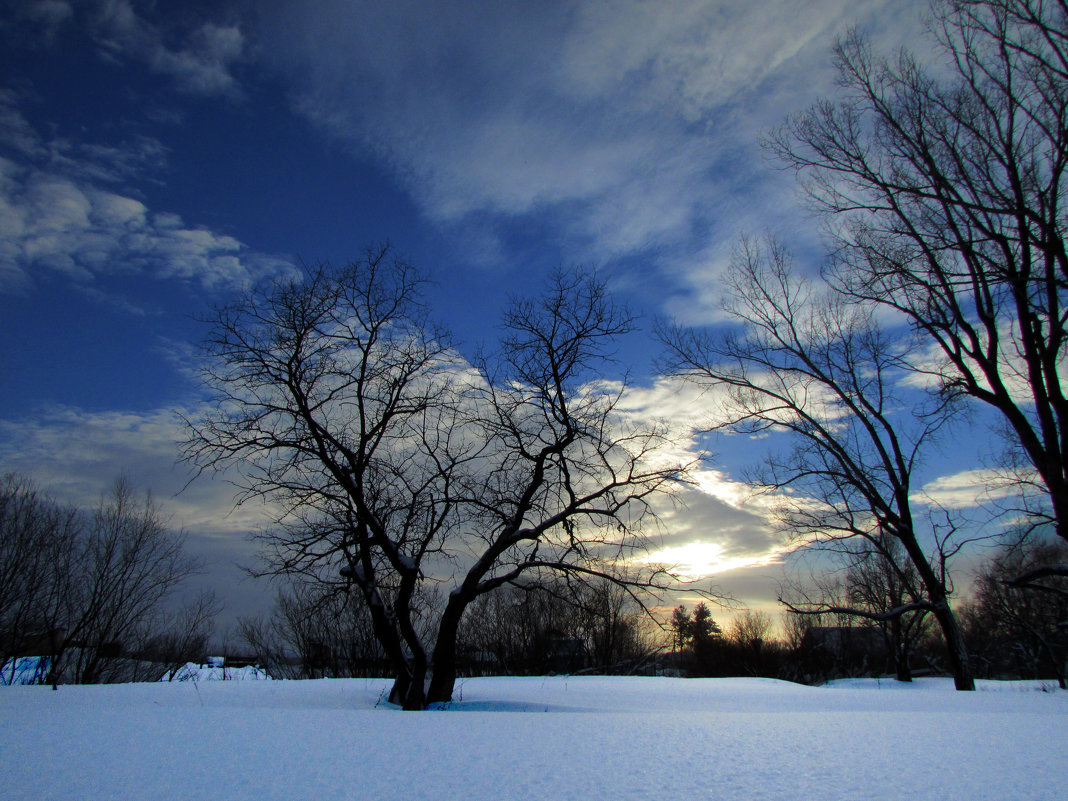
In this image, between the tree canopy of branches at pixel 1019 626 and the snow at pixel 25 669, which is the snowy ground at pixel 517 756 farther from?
the tree canopy of branches at pixel 1019 626

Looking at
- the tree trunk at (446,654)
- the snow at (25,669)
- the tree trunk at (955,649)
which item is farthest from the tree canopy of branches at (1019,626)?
the snow at (25,669)

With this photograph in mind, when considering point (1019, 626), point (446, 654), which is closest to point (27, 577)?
point (446, 654)

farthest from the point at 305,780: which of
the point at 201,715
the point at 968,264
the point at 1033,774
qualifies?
the point at 968,264

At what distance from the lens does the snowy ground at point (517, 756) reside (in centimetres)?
272

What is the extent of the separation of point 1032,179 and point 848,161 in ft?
9.30

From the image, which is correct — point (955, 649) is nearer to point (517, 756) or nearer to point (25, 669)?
point (517, 756)

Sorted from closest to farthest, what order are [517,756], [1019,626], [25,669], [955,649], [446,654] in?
[517,756] → [446,654] → [955,649] → [25,669] → [1019,626]

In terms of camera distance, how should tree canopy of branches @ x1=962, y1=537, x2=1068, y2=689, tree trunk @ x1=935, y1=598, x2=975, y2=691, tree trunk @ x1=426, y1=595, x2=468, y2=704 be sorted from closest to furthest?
tree trunk @ x1=426, y1=595, x2=468, y2=704, tree trunk @ x1=935, y1=598, x2=975, y2=691, tree canopy of branches @ x1=962, y1=537, x2=1068, y2=689

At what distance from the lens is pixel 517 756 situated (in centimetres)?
333

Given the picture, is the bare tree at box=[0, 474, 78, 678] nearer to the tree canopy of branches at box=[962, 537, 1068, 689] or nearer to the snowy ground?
the snowy ground

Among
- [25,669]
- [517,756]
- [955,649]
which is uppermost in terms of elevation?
[955,649]

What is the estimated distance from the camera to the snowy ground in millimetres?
2723

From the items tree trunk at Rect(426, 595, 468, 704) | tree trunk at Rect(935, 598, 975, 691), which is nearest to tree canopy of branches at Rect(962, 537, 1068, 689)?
tree trunk at Rect(935, 598, 975, 691)

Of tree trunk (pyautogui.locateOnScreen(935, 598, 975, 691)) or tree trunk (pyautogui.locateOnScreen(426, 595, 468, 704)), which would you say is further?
tree trunk (pyautogui.locateOnScreen(935, 598, 975, 691))
